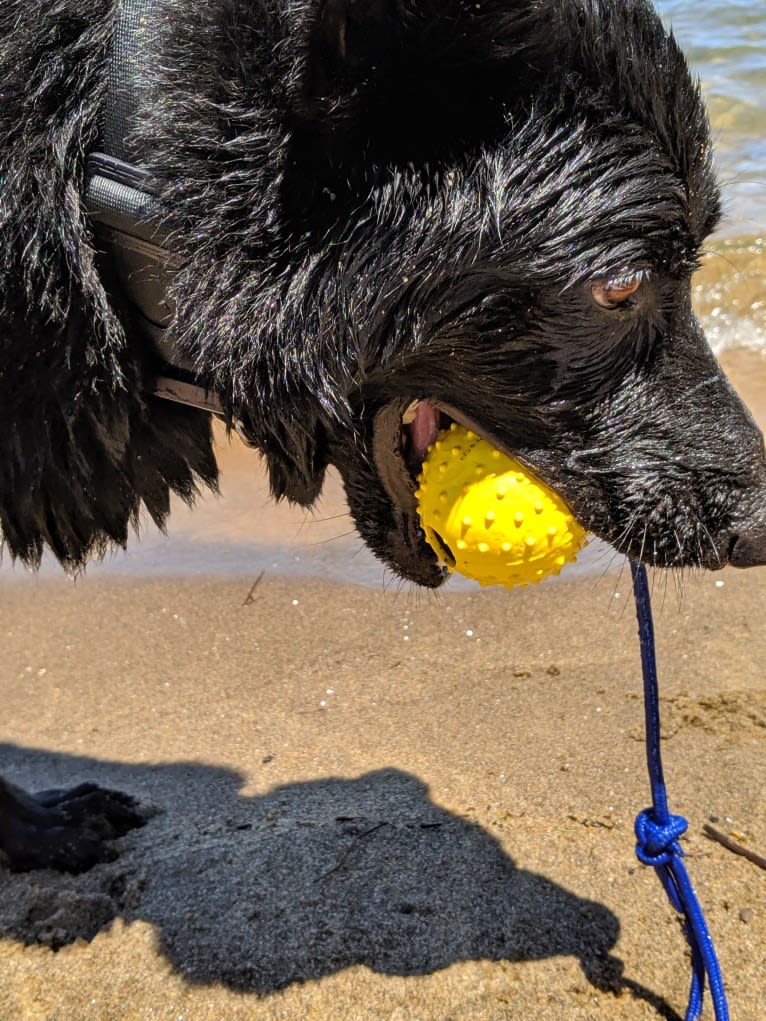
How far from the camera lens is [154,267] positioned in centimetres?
182

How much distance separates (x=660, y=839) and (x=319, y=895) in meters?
0.87

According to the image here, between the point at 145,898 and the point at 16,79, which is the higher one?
the point at 16,79

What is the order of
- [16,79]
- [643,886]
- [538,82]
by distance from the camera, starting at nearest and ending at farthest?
[538,82], [16,79], [643,886]

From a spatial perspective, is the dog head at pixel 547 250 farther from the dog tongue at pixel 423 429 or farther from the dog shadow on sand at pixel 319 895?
the dog shadow on sand at pixel 319 895

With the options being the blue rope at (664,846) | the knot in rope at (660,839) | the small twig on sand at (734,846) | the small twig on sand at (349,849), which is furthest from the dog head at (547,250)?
the small twig on sand at (349,849)

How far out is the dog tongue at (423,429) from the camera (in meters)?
2.06

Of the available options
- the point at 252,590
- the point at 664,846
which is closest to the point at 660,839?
the point at 664,846

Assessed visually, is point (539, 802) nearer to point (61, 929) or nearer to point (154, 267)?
point (61, 929)

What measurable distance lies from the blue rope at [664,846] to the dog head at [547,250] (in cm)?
25

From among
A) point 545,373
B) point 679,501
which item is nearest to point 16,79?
point 545,373

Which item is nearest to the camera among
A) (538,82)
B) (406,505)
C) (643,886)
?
(538,82)

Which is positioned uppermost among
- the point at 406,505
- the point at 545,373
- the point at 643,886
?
the point at 545,373

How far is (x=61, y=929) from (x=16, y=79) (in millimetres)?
1935

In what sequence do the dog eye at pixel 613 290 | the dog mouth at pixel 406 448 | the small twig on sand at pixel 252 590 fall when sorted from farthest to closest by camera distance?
the small twig on sand at pixel 252 590 → the dog mouth at pixel 406 448 → the dog eye at pixel 613 290
